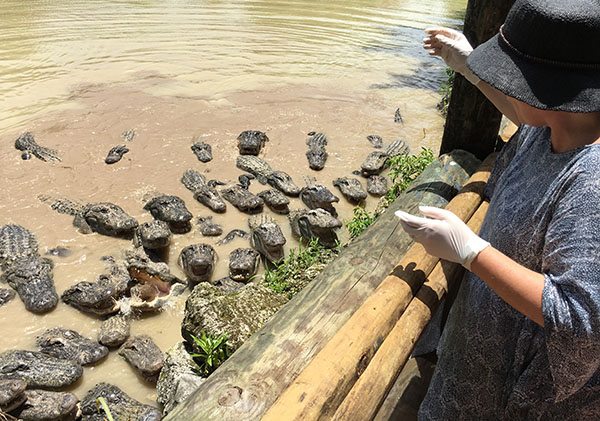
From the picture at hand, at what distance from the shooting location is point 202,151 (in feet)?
26.4

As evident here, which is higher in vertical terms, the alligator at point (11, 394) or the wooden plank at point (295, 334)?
the wooden plank at point (295, 334)

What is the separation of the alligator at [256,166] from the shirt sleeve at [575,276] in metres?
5.96

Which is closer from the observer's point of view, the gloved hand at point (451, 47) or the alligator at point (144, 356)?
the gloved hand at point (451, 47)

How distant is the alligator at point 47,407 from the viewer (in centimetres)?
391

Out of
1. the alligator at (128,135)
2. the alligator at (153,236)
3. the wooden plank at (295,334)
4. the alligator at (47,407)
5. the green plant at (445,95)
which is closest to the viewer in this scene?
the wooden plank at (295,334)

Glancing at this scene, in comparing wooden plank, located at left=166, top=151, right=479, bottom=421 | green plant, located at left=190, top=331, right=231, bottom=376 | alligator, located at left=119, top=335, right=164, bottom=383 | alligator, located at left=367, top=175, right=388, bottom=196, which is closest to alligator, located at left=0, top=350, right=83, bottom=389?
alligator, located at left=119, top=335, right=164, bottom=383

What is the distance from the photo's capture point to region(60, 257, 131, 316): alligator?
16.6 feet

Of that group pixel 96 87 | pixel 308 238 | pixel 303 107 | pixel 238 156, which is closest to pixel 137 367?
pixel 308 238

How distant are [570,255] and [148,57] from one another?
11.7m

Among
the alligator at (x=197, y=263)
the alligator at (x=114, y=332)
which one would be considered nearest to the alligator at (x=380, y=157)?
the alligator at (x=197, y=263)

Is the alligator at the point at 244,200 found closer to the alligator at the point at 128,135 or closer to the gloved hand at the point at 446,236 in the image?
the alligator at the point at 128,135

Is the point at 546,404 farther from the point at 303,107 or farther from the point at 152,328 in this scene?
the point at 303,107

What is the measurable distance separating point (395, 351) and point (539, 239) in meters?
0.77

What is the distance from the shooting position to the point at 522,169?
2.08 meters
